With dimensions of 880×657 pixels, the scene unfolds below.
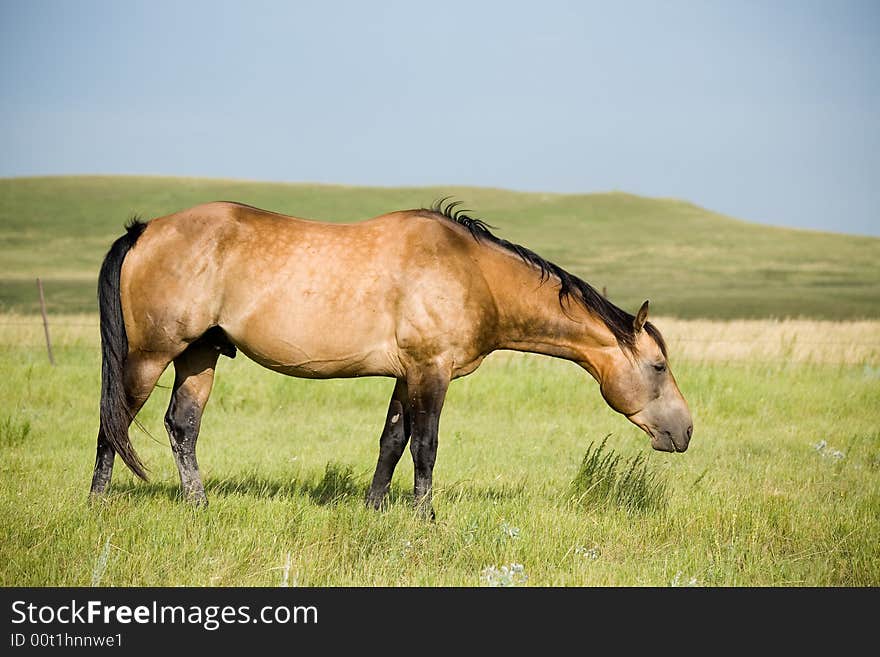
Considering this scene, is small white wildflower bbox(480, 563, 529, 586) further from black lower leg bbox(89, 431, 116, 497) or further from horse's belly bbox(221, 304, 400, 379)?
black lower leg bbox(89, 431, 116, 497)

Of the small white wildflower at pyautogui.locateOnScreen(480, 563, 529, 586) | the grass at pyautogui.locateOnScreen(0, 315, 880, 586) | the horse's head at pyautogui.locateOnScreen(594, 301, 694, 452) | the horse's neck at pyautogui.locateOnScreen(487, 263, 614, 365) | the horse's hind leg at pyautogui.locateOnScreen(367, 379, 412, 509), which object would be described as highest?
the horse's neck at pyautogui.locateOnScreen(487, 263, 614, 365)

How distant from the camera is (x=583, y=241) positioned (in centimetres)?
6316

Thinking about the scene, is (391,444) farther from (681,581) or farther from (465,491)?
(681,581)

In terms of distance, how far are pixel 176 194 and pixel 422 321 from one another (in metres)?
69.2

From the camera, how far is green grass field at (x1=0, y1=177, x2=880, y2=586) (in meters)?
5.27

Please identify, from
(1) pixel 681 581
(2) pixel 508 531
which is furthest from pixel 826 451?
(2) pixel 508 531

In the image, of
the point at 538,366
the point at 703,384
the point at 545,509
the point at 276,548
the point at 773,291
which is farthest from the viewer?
the point at 773,291

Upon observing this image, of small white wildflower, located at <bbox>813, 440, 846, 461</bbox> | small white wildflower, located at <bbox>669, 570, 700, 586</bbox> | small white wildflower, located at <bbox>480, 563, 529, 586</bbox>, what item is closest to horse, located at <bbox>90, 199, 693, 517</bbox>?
small white wildflower, located at <bbox>480, 563, 529, 586</bbox>

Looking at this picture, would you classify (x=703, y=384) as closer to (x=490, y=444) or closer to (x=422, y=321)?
(x=490, y=444)

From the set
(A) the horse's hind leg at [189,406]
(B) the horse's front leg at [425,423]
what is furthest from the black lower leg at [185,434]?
(B) the horse's front leg at [425,423]

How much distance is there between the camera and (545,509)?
6.46 m

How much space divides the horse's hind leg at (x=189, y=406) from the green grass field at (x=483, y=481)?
0.76 ft

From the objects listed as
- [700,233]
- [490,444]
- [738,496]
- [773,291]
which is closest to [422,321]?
[738,496]

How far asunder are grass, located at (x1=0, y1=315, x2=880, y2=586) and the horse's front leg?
10.0 inches
